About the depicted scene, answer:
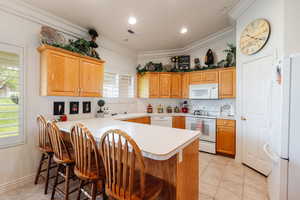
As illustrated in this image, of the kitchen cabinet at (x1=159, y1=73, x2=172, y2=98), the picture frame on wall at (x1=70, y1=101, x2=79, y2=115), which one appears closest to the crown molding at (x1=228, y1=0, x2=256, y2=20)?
the kitchen cabinet at (x1=159, y1=73, x2=172, y2=98)

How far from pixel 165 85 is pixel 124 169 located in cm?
358

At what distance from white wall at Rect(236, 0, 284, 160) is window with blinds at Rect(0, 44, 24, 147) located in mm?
3551

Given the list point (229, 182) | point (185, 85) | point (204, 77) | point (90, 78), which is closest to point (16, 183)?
point (90, 78)

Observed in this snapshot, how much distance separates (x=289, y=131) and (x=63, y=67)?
3.20 metres

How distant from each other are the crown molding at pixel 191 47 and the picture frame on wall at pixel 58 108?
297 centimetres

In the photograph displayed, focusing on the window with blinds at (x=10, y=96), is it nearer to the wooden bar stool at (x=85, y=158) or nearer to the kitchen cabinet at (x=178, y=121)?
the wooden bar stool at (x=85, y=158)

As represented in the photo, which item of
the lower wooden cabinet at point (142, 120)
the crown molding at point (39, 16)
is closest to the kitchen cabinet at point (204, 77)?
the lower wooden cabinet at point (142, 120)

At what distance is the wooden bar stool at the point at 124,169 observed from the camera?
1023mm

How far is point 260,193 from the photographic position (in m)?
1.98

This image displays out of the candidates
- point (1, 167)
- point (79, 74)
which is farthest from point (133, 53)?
point (1, 167)

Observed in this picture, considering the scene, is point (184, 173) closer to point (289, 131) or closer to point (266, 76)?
point (289, 131)

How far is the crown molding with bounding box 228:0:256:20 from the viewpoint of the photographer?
2518 millimetres

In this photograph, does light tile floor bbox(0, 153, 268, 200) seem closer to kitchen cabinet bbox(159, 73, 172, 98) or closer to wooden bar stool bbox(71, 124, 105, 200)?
wooden bar stool bbox(71, 124, 105, 200)

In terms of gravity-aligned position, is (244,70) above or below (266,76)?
above
